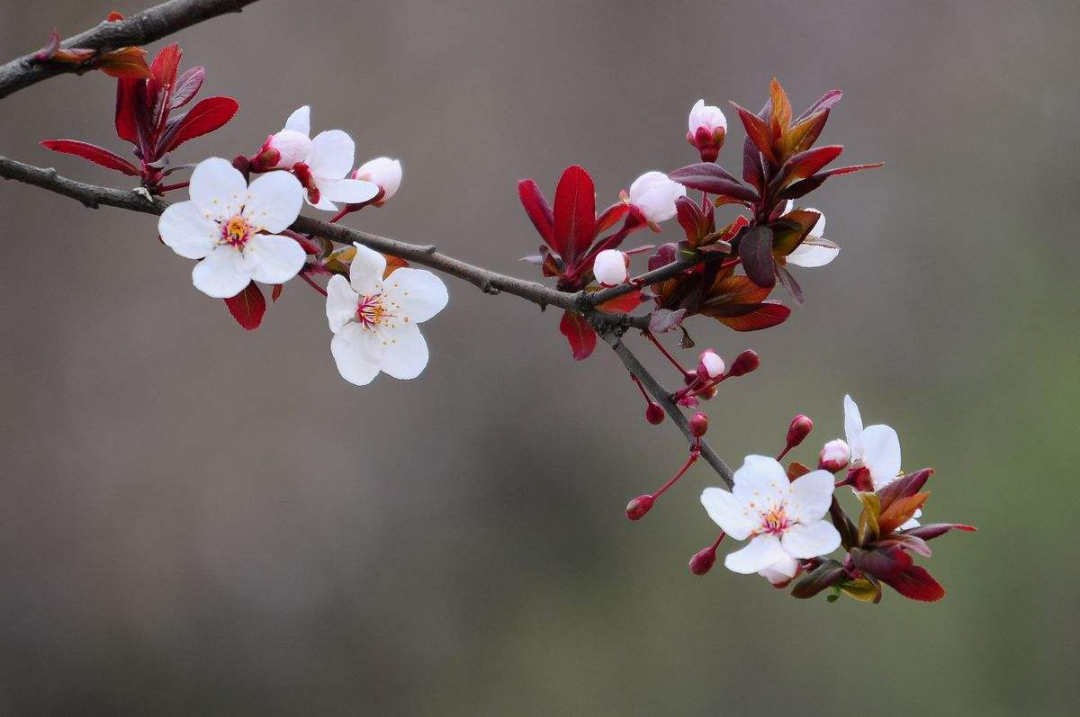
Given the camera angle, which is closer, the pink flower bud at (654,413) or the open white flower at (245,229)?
the open white flower at (245,229)

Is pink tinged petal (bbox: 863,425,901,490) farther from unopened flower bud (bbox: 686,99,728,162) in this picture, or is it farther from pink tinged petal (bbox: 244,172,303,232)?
pink tinged petal (bbox: 244,172,303,232)

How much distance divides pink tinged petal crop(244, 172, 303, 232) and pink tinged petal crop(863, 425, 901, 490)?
44cm

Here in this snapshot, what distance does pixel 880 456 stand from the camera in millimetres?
672

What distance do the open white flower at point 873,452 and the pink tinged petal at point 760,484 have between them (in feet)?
0.37

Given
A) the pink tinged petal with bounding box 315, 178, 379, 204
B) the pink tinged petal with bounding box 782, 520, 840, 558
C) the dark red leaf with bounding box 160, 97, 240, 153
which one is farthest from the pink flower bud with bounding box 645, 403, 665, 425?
the dark red leaf with bounding box 160, 97, 240, 153

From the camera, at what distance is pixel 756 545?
22.5 inches

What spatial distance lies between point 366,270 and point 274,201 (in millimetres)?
77

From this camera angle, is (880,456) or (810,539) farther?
(880,456)

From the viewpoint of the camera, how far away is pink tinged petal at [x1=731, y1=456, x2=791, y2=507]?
58 centimetres

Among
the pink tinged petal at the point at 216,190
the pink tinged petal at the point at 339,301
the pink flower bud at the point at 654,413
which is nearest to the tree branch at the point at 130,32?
the pink tinged petal at the point at 216,190

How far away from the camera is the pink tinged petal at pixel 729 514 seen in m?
0.57

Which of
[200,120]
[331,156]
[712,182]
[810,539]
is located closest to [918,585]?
[810,539]

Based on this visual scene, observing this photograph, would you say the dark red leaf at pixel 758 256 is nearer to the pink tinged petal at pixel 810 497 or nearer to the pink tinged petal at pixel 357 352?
the pink tinged petal at pixel 810 497

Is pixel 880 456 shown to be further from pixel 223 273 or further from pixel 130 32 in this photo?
pixel 130 32
